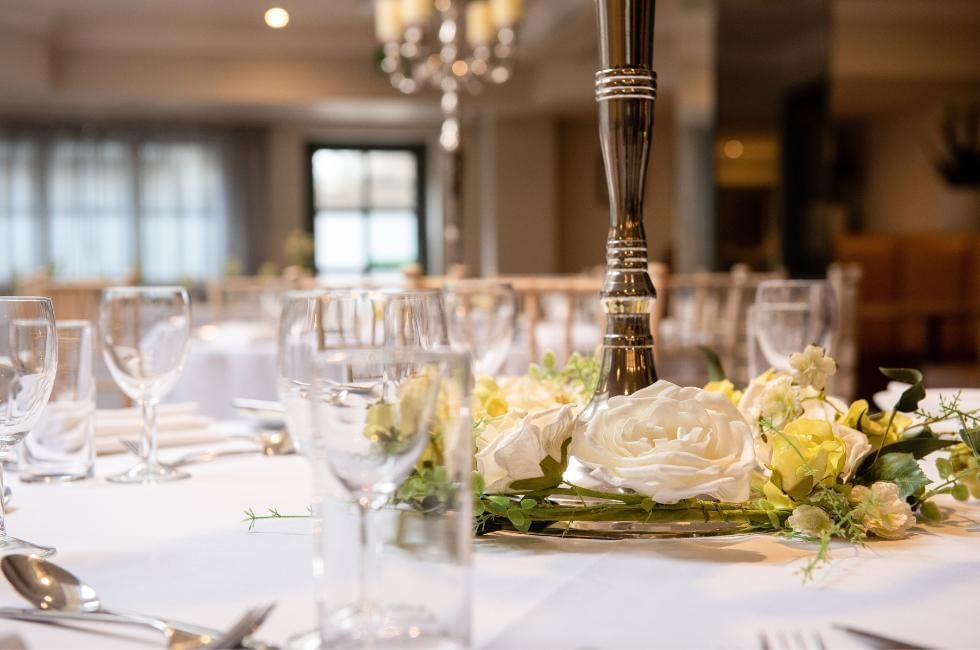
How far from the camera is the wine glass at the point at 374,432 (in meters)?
0.51

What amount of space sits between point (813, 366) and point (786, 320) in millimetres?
337

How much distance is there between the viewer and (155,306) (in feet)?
3.51

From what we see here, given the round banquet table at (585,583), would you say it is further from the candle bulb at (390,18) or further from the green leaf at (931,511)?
the candle bulb at (390,18)

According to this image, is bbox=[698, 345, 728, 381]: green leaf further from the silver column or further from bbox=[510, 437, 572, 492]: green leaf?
bbox=[510, 437, 572, 492]: green leaf

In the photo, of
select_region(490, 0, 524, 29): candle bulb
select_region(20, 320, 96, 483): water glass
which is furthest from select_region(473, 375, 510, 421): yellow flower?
select_region(490, 0, 524, 29): candle bulb

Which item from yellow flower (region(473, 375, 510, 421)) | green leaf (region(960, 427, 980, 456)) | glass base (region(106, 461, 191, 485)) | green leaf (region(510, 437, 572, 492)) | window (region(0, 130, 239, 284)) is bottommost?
glass base (region(106, 461, 191, 485))

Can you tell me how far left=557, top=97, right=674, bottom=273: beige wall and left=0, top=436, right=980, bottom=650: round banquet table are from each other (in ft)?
33.1

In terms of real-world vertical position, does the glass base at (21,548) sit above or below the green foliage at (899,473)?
below

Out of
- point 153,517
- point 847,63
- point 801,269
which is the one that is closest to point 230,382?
point 153,517

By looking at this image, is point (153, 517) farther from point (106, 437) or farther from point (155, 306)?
point (106, 437)

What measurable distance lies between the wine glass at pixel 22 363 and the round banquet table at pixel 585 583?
85 millimetres

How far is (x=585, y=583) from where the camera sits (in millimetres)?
646

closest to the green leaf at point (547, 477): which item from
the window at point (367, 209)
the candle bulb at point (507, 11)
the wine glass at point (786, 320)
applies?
the wine glass at point (786, 320)

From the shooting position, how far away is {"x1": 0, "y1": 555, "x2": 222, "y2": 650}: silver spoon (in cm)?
55
